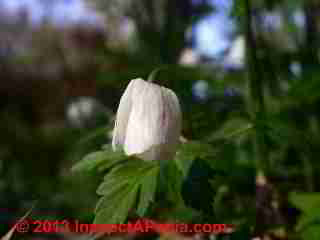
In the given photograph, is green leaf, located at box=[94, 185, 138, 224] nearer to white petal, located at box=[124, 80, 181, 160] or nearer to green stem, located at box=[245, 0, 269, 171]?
white petal, located at box=[124, 80, 181, 160]

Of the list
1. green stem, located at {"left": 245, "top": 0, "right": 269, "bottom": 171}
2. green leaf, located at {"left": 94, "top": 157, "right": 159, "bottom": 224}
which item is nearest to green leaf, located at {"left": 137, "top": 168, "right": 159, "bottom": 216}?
green leaf, located at {"left": 94, "top": 157, "right": 159, "bottom": 224}

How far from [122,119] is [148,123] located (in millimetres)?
50

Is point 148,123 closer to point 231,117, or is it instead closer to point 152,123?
point 152,123

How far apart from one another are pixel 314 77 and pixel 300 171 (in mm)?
384

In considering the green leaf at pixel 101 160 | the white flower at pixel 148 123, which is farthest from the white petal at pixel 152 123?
the green leaf at pixel 101 160

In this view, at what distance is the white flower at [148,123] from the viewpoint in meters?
0.68

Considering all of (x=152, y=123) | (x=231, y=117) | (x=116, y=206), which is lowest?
(x=116, y=206)

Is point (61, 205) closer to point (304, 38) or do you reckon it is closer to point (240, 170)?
point (240, 170)

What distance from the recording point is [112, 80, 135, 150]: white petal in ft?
2.34

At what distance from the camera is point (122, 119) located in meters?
0.72

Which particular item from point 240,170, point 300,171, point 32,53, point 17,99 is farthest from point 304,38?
point 32,53

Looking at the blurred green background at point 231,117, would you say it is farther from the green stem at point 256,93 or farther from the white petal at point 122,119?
the white petal at point 122,119

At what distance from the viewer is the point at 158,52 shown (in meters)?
2.16

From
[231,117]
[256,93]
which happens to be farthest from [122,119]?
[231,117]
